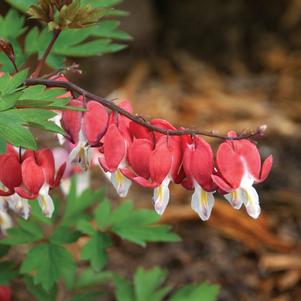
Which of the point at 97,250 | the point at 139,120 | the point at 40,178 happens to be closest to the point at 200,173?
the point at 139,120

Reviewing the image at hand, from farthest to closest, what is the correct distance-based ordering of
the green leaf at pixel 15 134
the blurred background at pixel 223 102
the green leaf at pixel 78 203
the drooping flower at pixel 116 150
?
the blurred background at pixel 223 102 < the green leaf at pixel 78 203 < the drooping flower at pixel 116 150 < the green leaf at pixel 15 134

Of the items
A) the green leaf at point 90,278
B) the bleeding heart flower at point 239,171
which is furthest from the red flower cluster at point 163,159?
the green leaf at point 90,278

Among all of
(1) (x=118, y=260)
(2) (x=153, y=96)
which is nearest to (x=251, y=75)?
(2) (x=153, y=96)

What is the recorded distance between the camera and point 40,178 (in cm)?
157

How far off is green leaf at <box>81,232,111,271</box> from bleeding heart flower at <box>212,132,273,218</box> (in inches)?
22.4

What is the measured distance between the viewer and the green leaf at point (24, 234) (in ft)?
6.54

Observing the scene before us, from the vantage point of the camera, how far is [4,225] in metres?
2.25

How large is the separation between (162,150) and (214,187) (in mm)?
133

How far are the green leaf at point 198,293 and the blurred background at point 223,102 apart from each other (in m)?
0.56

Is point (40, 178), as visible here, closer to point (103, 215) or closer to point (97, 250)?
point (97, 250)

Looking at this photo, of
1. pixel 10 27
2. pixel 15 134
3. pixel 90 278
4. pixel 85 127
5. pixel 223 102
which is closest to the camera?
pixel 15 134

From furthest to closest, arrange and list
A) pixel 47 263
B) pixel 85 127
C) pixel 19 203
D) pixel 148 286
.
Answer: pixel 148 286, pixel 47 263, pixel 19 203, pixel 85 127

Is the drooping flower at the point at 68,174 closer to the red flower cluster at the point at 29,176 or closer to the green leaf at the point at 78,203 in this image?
the green leaf at the point at 78,203

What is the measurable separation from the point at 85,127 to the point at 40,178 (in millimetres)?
152
